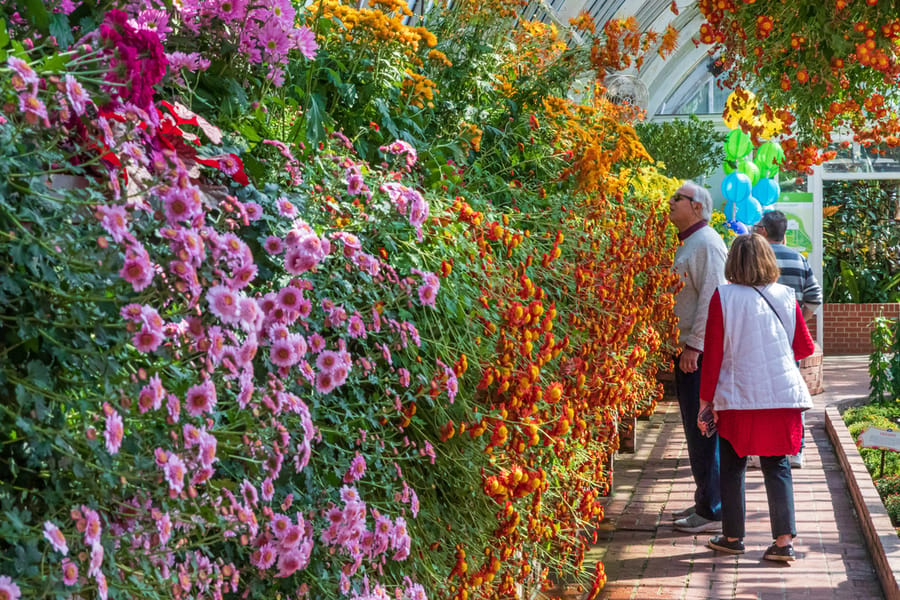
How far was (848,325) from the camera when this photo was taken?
1425 cm

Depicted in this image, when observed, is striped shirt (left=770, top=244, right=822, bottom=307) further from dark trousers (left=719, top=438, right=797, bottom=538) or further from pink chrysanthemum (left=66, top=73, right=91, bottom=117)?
pink chrysanthemum (left=66, top=73, right=91, bottom=117)

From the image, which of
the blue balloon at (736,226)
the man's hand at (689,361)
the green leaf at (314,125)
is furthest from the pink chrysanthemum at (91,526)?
the blue balloon at (736,226)

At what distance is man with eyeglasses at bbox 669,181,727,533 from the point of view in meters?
4.57

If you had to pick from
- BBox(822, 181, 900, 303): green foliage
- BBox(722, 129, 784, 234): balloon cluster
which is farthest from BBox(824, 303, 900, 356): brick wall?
BBox(722, 129, 784, 234): balloon cluster

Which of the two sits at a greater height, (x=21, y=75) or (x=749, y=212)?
(x=21, y=75)

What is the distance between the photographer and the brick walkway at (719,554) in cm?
383

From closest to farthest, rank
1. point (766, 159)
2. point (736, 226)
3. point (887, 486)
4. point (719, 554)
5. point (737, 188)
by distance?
point (719, 554) → point (887, 486) → point (736, 226) → point (737, 188) → point (766, 159)

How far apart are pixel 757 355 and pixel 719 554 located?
3.08 ft

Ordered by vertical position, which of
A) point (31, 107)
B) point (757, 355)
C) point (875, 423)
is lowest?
point (875, 423)

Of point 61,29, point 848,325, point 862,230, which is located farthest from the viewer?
point 862,230

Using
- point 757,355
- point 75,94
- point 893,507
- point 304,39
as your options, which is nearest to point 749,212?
point 893,507

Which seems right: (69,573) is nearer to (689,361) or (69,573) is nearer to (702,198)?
(689,361)

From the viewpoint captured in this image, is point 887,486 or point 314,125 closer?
point 314,125

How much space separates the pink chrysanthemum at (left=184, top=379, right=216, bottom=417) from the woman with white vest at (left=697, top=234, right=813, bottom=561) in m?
3.18
